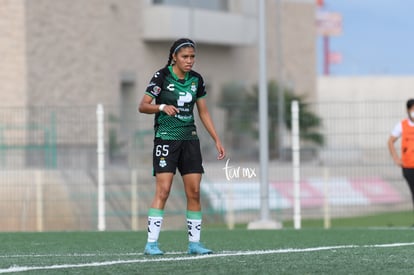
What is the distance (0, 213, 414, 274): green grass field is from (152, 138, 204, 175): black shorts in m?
0.76

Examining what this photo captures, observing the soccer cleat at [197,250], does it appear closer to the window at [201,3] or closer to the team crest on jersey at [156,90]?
the team crest on jersey at [156,90]

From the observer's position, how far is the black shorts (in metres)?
10.7

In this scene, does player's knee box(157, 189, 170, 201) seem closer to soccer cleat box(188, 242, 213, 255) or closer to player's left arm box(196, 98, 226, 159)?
soccer cleat box(188, 242, 213, 255)

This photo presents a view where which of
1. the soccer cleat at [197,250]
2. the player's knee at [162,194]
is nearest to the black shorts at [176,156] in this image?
the player's knee at [162,194]

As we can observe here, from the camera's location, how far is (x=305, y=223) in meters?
27.6

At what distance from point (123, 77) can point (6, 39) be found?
231 inches

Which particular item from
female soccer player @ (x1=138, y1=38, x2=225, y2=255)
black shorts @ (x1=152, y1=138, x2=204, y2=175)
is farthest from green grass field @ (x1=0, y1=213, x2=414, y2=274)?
black shorts @ (x1=152, y1=138, x2=204, y2=175)

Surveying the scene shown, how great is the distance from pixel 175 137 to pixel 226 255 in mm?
1143

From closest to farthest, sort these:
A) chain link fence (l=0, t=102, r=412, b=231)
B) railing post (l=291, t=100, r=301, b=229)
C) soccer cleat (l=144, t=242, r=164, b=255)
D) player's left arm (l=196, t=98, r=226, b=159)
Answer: soccer cleat (l=144, t=242, r=164, b=255), player's left arm (l=196, t=98, r=226, b=159), railing post (l=291, t=100, r=301, b=229), chain link fence (l=0, t=102, r=412, b=231)

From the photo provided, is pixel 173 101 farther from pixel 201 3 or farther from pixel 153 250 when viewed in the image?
pixel 201 3

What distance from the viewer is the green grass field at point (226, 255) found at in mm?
9172

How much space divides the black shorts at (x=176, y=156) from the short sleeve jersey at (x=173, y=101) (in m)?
0.05

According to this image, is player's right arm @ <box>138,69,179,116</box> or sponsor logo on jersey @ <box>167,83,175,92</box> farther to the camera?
sponsor logo on jersey @ <box>167,83,175,92</box>

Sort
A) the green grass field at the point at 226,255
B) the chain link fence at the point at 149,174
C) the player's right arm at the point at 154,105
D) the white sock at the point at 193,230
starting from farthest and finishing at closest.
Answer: the chain link fence at the point at 149,174
the white sock at the point at 193,230
the player's right arm at the point at 154,105
the green grass field at the point at 226,255
